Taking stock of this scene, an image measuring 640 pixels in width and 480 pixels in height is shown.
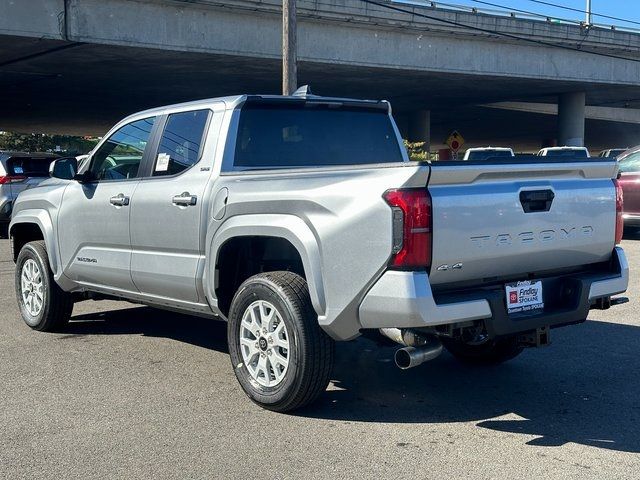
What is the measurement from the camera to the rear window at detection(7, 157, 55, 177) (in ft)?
55.3

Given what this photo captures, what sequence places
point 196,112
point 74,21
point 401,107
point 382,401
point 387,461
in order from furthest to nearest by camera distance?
1. point 401,107
2. point 74,21
3. point 196,112
4. point 382,401
5. point 387,461

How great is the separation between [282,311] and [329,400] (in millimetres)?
822

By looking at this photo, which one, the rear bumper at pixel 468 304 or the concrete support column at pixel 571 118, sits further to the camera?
the concrete support column at pixel 571 118

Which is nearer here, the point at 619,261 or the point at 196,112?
the point at 619,261

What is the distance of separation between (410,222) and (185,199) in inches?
76.8

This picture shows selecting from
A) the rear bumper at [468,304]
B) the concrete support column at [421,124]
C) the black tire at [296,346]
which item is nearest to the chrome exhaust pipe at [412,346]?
the rear bumper at [468,304]

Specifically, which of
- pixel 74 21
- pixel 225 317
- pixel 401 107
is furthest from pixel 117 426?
pixel 401 107

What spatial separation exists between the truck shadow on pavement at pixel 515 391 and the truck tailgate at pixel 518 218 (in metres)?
0.92

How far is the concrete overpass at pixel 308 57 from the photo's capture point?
2045 centimetres

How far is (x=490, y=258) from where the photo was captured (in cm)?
466

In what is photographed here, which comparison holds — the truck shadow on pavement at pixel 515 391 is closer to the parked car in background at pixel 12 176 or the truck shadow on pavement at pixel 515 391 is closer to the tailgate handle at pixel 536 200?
the tailgate handle at pixel 536 200

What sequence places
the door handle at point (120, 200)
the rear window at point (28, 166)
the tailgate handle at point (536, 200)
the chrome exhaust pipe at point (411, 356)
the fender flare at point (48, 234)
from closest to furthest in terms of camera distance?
the chrome exhaust pipe at point (411, 356) → the tailgate handle at point (536, 200) → the door handle at point (120, 200) → the fender flare at point (48, 234) → the rear window at point (28, 166)

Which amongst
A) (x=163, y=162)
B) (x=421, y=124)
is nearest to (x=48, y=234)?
(x=163, y=162)

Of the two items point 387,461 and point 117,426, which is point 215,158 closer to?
point 117,426
